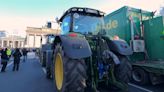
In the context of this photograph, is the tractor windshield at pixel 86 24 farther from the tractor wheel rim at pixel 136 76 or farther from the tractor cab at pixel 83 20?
the tractor wheel rim at pixel 136 76

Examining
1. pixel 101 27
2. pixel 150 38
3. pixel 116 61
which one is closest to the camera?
pixel 116 61

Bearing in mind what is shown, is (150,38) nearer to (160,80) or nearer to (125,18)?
(125,18)

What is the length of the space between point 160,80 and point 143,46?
5.88ft

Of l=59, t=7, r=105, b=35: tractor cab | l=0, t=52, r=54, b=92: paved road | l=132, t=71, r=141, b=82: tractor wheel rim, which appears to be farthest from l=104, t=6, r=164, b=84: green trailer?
l=0, t=52, r=54, b=92: paved road

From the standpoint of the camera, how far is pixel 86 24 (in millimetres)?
5344

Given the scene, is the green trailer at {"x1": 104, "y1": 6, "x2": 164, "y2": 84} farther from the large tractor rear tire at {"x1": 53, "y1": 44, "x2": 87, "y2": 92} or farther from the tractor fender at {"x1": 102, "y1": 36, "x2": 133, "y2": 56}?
the large tractor rear tire at {"x1": 53, "y1": 44, "x2": 87, "y2": 92}

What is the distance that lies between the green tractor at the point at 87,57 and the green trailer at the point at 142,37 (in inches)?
66.0

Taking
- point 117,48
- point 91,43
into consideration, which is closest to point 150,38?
point 117,48

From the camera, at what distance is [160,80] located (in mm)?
5727

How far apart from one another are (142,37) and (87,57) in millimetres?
3979

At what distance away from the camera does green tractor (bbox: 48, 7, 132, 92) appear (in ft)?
12.2

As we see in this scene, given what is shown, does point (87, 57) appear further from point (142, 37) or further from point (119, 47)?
point (142, 37)

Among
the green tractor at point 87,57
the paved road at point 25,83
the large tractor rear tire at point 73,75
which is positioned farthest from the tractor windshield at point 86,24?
the paved road at point 25,83

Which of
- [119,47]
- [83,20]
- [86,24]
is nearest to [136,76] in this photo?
[119,47]
